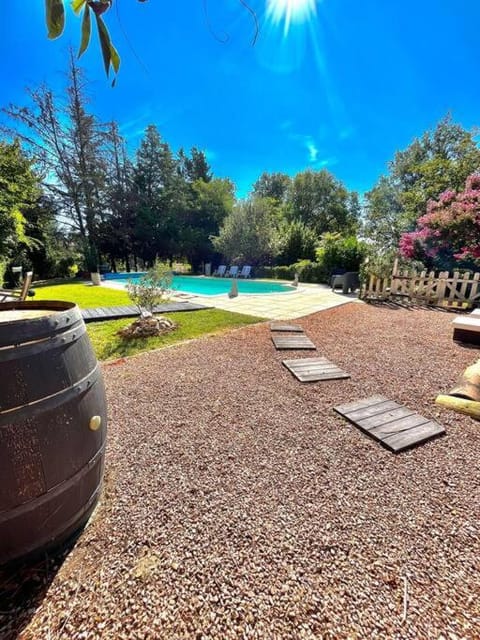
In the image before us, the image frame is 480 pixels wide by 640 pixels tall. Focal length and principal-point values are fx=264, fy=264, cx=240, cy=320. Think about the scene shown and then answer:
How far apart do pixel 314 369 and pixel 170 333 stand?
2.88 m

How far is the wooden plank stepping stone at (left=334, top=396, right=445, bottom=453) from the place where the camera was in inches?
85.6

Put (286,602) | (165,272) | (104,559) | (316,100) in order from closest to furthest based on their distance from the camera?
(286,602) → (104,559) → (165,272) → (316,100)


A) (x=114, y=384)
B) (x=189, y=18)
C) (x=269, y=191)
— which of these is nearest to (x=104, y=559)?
(x=114, y=384)

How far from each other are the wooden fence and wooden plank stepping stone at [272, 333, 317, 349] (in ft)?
17.2

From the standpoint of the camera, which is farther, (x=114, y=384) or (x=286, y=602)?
(x=114, y=384)

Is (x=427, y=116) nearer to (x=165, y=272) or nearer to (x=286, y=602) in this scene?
(x=165, y=272)

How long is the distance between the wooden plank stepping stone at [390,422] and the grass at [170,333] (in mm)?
3127

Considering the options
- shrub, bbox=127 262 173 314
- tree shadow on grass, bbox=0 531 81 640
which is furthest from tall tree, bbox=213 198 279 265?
tree shadow on grass, bbox=0 531 81 640

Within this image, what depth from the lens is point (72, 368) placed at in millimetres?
1228

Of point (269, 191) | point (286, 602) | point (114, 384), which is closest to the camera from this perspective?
point (286, 602)

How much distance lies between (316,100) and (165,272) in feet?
34.4

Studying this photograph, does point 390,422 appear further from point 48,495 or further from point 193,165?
point 193,165

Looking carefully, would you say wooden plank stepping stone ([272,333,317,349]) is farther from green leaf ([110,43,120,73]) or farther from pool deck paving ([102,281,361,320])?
green leaf ([110,43,120,73])

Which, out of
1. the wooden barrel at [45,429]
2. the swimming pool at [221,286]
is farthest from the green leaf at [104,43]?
the swimming pool at [221,286]
